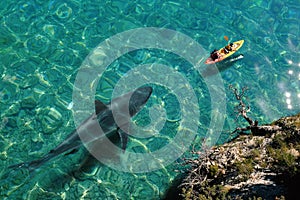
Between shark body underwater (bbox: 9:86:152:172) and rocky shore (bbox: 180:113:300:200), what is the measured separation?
7.61 feet

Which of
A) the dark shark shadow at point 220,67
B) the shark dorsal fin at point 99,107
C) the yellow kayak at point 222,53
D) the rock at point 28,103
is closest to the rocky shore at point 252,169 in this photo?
the shark dorsal fin at point 99,107

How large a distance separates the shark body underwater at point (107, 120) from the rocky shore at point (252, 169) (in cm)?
232

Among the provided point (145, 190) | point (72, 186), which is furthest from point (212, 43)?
point (72, 186)

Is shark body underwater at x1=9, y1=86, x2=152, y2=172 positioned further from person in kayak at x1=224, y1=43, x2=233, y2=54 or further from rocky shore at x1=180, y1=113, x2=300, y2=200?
person in kayak at x1=224, y1=43, x2=233, y2=54

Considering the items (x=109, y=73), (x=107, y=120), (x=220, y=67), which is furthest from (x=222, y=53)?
(x=107, y=120)

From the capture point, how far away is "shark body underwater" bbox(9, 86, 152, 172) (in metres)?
8.35

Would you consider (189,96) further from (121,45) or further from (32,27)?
(32,27)

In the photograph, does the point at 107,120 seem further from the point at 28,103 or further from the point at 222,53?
the point at 222,53

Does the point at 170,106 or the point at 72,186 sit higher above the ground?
the point at 170,106

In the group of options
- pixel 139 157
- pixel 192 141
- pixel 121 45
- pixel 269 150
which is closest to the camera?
pixel 269 150

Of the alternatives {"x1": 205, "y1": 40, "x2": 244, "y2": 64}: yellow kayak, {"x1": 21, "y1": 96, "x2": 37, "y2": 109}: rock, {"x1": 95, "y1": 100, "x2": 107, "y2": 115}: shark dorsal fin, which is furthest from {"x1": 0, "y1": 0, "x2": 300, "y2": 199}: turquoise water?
{"x1": 95, "y1": 100, "x2": 107, "y2": 115}: shark dorsal fin

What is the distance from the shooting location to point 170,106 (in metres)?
11.0

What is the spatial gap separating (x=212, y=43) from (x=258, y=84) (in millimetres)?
2456

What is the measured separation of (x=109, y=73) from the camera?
11.4m
